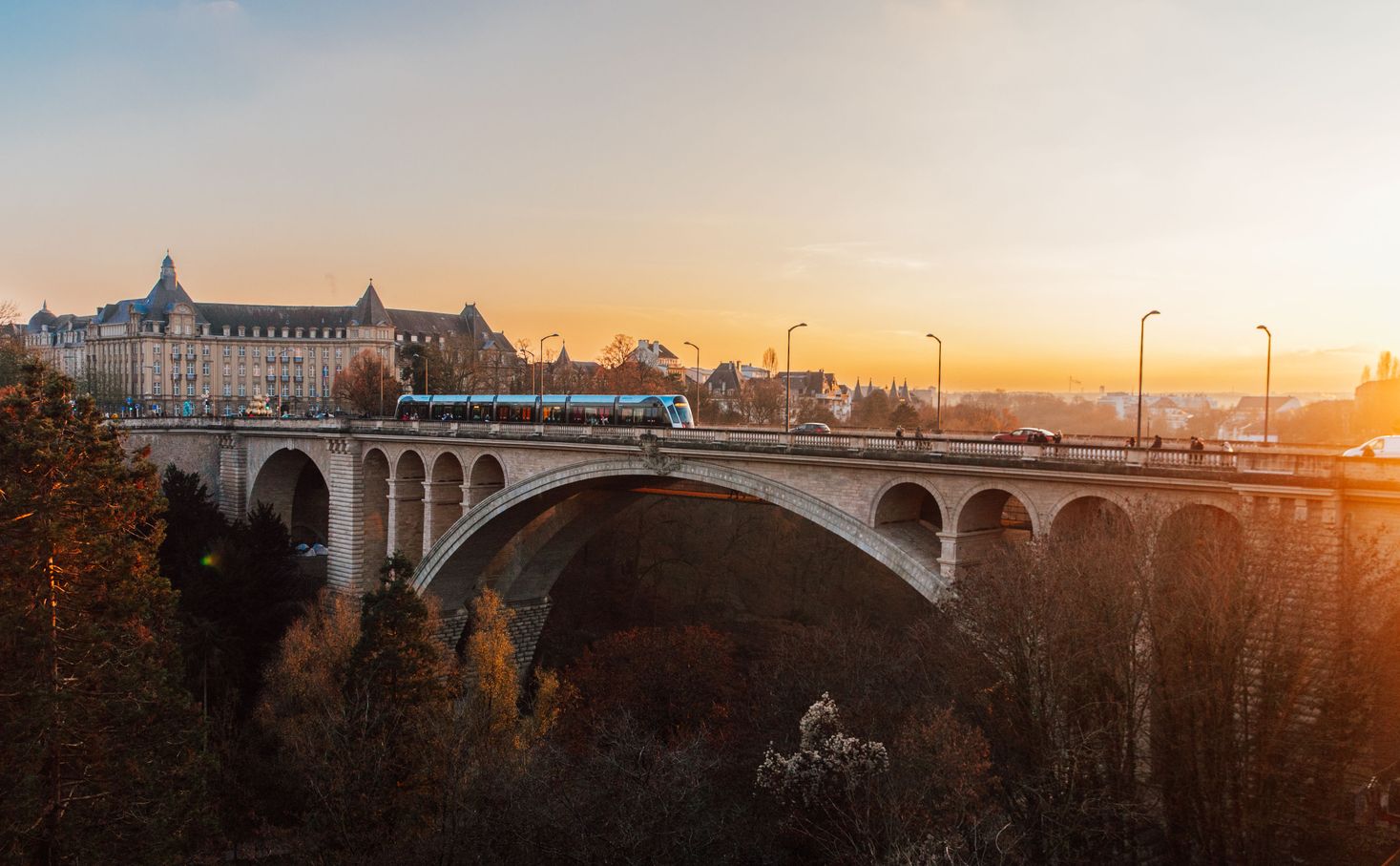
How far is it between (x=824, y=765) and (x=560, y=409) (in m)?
24.6

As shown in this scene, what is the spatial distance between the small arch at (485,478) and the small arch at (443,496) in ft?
3.86

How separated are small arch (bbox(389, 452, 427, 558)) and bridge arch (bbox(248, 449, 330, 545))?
9.19 m

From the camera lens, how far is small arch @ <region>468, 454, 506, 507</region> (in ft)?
134

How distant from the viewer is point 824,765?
20625 mm

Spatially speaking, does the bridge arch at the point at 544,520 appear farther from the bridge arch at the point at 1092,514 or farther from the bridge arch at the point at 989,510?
the bridge arch at the point at 1092,514

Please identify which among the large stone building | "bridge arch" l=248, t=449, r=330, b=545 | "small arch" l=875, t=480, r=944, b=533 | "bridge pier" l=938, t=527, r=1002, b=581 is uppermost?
the large stone building

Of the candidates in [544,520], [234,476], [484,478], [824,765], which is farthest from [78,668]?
[234,476]

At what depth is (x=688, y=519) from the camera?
64875 millimetres

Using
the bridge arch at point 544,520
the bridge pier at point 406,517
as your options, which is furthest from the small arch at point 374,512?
the bridge arch at point 544,520

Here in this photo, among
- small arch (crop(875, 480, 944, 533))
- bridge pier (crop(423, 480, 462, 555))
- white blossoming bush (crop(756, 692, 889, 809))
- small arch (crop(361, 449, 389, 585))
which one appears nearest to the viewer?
white blossoming bush (crop(756, 692, 889, 809))

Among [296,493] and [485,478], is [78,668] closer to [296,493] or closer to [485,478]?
[485,478]

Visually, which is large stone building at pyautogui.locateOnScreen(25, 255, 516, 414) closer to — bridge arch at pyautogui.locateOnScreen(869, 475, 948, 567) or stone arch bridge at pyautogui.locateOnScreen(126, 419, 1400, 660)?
stone arch bridge at pyautogui.locateOnScreen(126, 419, 1400, 660)

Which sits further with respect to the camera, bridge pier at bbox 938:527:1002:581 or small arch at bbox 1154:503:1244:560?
bridge pier at bbox 938:527:1002:581

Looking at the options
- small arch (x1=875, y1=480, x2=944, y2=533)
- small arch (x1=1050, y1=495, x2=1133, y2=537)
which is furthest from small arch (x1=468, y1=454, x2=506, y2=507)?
small arch (x1=1050, y1=495, x2=1133, y2=537)
